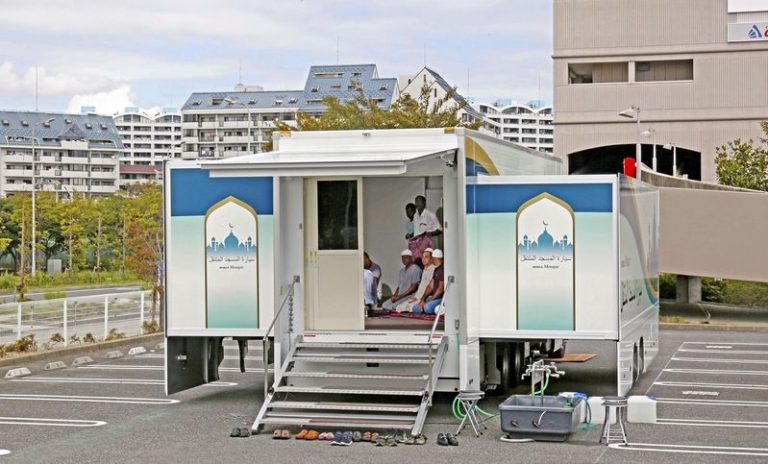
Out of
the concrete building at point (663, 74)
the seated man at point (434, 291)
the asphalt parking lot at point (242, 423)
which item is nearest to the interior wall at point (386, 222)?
the seated man at point (434, 291)

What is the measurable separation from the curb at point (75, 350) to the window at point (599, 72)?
43.2 m

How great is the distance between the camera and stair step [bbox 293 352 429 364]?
13250mm

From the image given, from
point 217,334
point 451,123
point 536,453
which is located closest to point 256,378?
point 217,334

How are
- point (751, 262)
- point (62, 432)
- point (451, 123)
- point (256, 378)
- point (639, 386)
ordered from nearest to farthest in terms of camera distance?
point (62, 432), point (639, 386), point (256, 378), point (751, 262), point (451, 123)

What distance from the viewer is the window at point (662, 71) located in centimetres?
6185

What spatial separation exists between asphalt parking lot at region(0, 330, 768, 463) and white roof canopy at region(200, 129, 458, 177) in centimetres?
260

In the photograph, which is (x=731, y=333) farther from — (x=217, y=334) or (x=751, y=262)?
(x=217, y=334)

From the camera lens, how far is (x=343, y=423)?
12.2 meters

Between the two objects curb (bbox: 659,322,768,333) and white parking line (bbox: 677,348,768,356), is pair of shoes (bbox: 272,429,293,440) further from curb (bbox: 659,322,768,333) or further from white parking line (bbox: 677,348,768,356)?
curb (bbox: 659,322,768,333)

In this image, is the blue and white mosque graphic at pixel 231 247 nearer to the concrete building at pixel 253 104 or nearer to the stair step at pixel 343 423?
the stair step at pixel 343 423

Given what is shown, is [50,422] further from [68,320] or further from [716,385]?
[716,385]

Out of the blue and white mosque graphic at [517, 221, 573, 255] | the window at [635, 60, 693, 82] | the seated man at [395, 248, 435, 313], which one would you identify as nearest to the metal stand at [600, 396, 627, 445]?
the blue and white mosque graphic at [517, 221, 573, 255]

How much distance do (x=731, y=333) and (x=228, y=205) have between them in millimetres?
15037

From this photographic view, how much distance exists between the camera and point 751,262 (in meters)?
28.4
